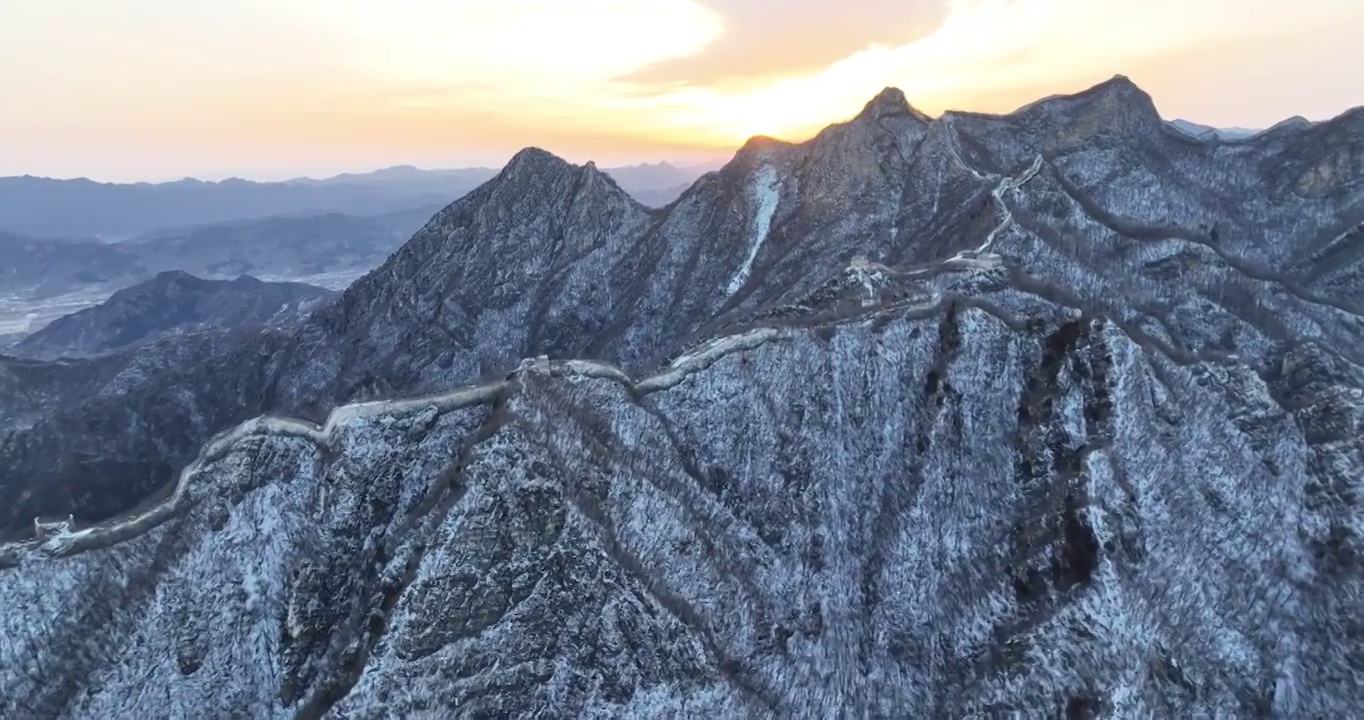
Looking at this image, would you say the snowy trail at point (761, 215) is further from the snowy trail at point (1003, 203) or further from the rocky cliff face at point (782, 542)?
the rocky cliff face at point (782, 542)

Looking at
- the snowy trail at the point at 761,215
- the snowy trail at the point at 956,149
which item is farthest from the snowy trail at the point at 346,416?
the snowy trail at the point at 956,149

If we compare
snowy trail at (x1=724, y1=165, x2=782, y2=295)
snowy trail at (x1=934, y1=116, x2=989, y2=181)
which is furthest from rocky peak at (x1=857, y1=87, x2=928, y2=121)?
snowy trail at (x1=724, y1=165, x2=782, y2=295)

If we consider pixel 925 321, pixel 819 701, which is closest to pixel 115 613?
pixel 819 701

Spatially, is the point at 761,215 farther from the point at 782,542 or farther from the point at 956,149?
the point at 782,542

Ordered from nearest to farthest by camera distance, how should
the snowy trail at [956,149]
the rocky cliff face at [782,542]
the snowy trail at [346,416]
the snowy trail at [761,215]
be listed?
the rocky cliff face at [782,542], the snowy trail at [346,416], the snowy trail at [956,149], the snowy trail at [761,215]

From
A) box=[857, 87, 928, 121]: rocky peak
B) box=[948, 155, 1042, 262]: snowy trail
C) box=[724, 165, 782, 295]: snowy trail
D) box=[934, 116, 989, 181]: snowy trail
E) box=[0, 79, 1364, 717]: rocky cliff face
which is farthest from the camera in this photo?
box=[857, 87, 928, 121]: rocky peak

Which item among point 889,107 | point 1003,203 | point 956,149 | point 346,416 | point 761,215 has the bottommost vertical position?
point 346,416

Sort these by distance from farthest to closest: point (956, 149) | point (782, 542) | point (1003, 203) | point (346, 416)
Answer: point (956, 149) < point (1003, 203) < point (782, 542) < point (346, 416)

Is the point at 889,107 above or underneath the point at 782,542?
above

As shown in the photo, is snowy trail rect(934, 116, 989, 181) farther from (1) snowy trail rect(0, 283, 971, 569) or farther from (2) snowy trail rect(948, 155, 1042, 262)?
(1) snowy trail rect(0, 283, 971, 569)

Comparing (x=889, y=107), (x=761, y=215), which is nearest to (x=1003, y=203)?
(x=761, y=215)

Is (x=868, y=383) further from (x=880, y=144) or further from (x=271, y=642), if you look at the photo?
(x=880, y=144)
